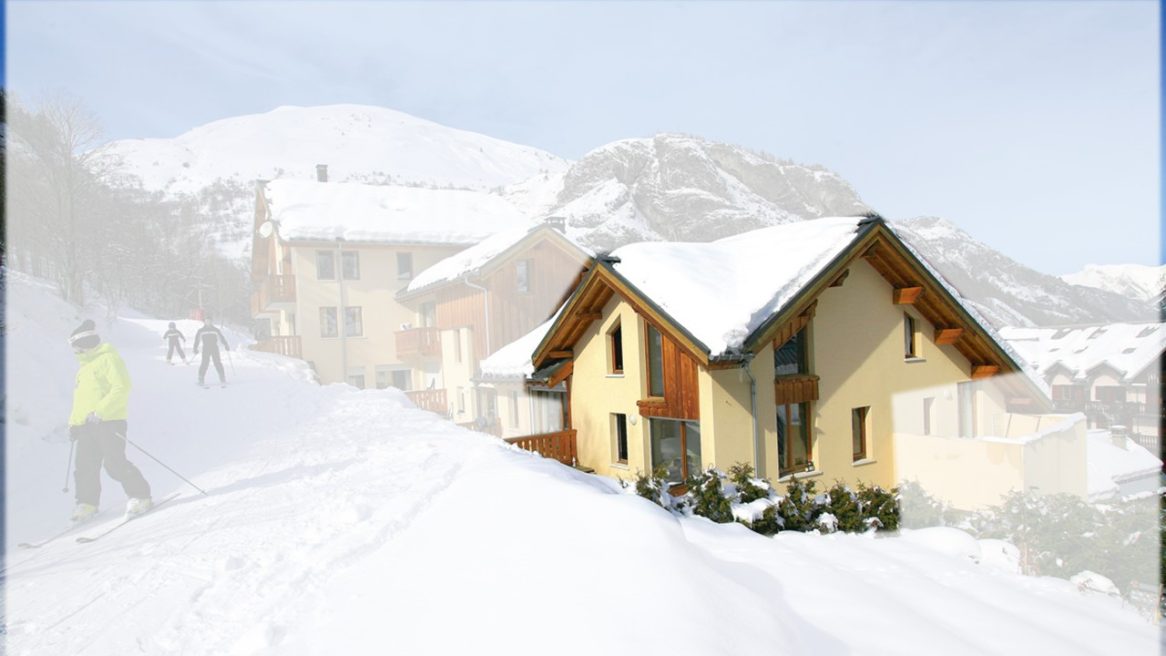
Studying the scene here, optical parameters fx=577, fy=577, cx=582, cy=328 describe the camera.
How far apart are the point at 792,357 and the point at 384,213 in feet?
71.5

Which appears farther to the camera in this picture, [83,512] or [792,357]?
[792,357]

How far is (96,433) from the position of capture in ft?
21.4

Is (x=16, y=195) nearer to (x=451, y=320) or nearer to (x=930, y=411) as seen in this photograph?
(x=451, y=320)

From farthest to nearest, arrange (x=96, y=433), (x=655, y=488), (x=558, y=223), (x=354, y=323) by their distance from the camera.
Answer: (x=354, y=323), (x=558, y=223), (x=655, y=488), (x=96, y=433)

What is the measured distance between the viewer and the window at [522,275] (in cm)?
2233

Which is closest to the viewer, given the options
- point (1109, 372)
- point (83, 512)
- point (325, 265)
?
point (83, 512)

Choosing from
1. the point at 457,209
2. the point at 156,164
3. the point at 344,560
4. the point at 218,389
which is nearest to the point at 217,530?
the point at 344,560

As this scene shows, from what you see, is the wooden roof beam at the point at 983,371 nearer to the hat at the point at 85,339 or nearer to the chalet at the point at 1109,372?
the hat at the point at 85,339

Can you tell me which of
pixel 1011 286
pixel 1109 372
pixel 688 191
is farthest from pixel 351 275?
pixel 1011 286

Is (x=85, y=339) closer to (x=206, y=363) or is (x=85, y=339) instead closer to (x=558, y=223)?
(x=206, y=363)

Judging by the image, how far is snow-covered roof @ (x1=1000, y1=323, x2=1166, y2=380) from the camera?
32.7 meters

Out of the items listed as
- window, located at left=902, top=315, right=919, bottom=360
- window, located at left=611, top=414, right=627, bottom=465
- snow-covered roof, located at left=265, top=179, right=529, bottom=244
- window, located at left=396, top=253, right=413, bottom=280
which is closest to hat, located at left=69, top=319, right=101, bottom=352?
window, located at left=611, top=414, right=627, bottom=465

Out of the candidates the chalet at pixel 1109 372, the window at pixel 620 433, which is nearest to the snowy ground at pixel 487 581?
the window at pixel 620 433

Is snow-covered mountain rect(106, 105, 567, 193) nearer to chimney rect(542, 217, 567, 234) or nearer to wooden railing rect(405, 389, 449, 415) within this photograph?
chimney rect(542, 217, 567, 234)
